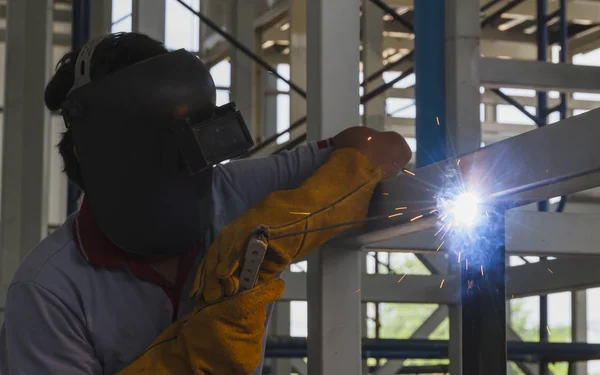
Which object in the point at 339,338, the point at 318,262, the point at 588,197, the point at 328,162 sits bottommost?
the point at 339,338

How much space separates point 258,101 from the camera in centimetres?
587

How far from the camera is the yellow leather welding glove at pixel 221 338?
41.8 inches

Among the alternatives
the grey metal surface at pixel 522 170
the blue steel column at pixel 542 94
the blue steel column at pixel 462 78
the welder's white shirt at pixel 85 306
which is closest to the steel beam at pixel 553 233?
the blue steel column at pixel 462 78

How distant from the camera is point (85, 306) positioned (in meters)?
1.32

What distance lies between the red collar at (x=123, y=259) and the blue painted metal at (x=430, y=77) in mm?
461

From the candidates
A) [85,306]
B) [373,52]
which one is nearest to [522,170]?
[85,306]

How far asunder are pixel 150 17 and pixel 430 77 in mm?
905

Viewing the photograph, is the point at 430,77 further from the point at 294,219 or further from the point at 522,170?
the point at 522,170

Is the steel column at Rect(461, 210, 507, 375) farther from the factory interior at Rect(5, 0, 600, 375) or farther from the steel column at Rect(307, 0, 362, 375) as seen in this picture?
the steel column at Rect(307, 0, 362, 375)

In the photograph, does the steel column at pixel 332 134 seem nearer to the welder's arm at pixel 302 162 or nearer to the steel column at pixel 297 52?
the welder's arm at pixel 302 162

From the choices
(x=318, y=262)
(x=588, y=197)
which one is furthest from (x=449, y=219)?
(x=588, y=197)

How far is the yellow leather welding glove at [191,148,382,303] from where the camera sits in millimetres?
1086

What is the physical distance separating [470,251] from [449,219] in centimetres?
5

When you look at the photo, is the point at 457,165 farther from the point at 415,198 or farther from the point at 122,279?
the point at 122,279
